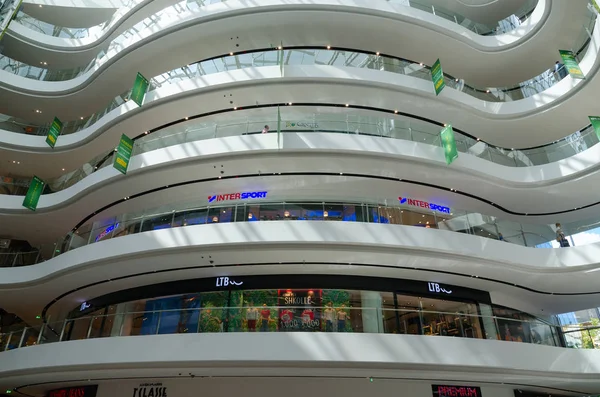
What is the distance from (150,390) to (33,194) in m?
8.36

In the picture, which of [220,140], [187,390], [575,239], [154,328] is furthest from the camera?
[575,239]

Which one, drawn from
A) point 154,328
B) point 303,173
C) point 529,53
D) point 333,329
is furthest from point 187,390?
point 529,53

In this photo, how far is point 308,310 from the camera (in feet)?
28.5

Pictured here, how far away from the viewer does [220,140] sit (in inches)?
440

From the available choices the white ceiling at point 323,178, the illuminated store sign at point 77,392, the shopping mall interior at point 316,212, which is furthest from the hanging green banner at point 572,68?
the illuminated store sign at point 77,392

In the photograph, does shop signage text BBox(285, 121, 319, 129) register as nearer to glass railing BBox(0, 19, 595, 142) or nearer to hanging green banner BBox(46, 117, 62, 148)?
glass railing BBox(0, 19, 595, 142)

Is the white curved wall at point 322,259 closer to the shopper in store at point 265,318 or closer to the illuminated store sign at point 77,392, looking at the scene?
the shopper in store at point 265,318

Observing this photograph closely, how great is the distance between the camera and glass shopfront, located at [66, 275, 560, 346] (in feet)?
28.6

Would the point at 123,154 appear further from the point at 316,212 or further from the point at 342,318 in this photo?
the point at 342,318

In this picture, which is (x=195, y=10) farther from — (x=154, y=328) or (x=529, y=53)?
(x=529, y=53)

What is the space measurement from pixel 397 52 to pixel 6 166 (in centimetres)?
1693

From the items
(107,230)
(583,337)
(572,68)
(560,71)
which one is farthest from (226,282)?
(560,71)

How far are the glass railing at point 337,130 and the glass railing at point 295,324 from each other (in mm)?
5082

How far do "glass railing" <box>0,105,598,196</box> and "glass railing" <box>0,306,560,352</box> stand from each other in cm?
508
